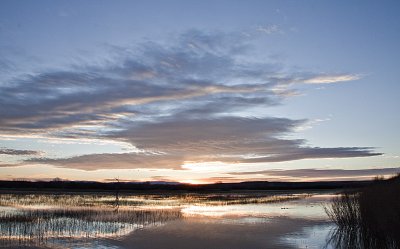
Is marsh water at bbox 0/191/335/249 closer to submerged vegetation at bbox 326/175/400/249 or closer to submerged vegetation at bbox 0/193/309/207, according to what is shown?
submerged vegetation at bbox 326/175/400/249

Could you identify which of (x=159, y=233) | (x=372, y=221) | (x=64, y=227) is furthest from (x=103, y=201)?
(x=372, y=221)

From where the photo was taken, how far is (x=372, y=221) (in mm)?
19406

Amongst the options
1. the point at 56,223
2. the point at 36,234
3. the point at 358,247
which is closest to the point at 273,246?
the point at 358,247

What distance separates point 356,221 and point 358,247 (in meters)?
5.29

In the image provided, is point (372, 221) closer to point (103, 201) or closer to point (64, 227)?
point (64, 227)

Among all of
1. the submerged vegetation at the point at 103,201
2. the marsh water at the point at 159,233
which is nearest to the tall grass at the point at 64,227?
the marsh water at the point at 159,233

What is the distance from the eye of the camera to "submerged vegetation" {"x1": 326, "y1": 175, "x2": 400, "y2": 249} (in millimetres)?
16094

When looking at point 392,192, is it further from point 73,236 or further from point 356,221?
point 73,236

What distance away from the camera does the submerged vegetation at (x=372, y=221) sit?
16094 mm

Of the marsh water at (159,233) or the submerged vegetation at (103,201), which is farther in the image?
the submerged vegetation at (103,201)

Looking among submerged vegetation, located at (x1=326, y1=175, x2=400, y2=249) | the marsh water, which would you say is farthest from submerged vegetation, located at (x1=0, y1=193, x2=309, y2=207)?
submerged vegetation, located at (x1=326, y1=175, x2=400, y2=249)

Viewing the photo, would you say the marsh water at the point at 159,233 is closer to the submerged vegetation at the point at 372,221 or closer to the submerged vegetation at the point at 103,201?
the submerged vegetation at the point at 372,221

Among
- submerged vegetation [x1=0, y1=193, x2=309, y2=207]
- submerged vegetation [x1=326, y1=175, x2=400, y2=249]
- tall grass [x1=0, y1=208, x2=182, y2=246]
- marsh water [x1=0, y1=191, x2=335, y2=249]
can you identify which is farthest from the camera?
submerged vegetation [x1=0, y1=193, x2=309, y2=207]

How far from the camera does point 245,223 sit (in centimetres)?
2748
